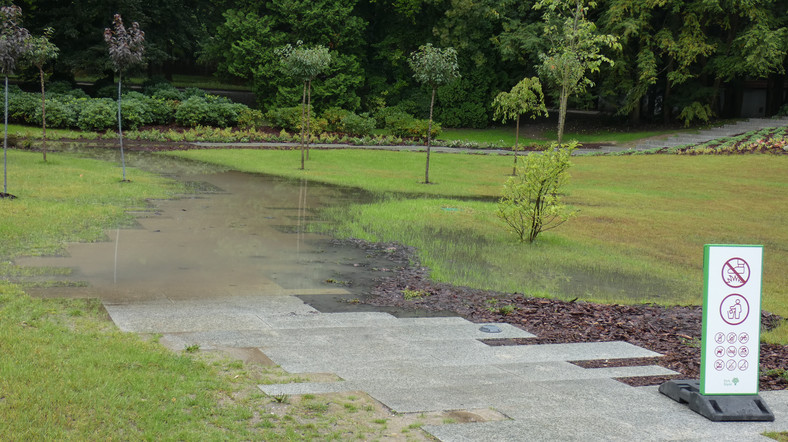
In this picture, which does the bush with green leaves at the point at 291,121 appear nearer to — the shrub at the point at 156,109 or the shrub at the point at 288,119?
the shrub at the point at 288,119

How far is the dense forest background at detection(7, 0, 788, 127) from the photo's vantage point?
3891cm

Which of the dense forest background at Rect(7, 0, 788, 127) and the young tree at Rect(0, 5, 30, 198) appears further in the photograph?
the dense forest background at Rect(7, 0, 788, 127)

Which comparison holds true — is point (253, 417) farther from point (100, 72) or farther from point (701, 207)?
point (100, 72)

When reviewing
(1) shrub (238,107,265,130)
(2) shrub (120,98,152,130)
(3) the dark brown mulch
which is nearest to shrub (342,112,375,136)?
(1) shrub (238,107,265,130)

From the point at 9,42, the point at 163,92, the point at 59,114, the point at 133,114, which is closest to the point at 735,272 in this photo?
the point at 9,42

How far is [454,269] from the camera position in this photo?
11.5 meters

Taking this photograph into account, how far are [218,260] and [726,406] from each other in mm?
7734

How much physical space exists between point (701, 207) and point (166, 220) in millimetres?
14284

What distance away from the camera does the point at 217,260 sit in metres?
11.2

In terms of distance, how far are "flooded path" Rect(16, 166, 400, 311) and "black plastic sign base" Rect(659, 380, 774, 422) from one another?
4397mm

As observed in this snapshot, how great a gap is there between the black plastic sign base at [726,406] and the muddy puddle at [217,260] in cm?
429

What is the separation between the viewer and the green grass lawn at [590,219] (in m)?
11.3

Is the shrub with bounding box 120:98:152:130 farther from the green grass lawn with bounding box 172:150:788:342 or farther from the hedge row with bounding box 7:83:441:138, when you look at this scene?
the green grass lawn with bounding box 172:150:788:342

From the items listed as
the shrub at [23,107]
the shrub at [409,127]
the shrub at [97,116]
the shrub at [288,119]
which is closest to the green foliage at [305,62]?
the shrub at [288,119]
